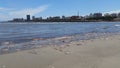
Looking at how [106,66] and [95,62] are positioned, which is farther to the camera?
[95,62]

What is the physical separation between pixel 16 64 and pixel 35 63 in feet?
2.01

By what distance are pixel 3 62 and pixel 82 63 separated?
8.55 ft

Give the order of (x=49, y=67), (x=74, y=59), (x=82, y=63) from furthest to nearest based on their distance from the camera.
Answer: (x=74, y=59)
(x=82, y=63)
(x=49, y=67)

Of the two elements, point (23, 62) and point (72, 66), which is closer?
point (72, 66)

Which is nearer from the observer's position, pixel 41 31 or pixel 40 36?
pixel 40 36

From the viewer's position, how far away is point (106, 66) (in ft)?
25.3

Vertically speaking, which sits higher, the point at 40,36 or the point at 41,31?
the point at 40,36

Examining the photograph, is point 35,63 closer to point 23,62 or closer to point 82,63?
point 23,62

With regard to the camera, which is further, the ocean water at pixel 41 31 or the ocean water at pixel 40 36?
the ocean water at pixel 41 31

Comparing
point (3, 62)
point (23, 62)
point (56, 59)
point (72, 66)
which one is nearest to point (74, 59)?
point (56, 59)

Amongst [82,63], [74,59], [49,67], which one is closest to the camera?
[49,67]

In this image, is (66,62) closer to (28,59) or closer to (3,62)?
(28,59)

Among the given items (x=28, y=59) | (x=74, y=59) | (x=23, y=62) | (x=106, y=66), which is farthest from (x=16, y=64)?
(x=106, y=66)

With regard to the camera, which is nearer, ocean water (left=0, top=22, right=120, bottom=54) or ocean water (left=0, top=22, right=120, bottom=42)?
ocean water (left=0, top=22, right=120, bottom=54)
